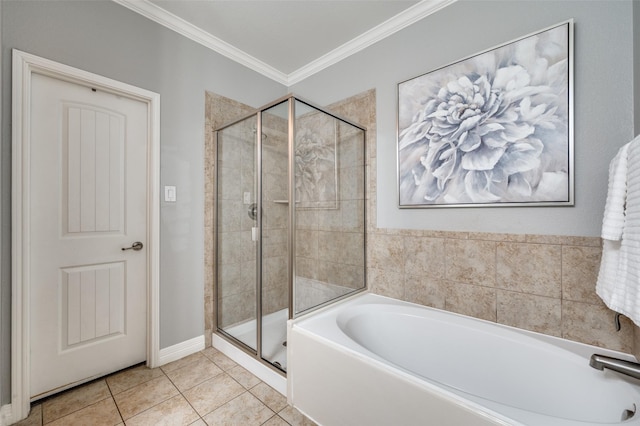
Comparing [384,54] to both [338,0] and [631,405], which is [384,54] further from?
[631,405]

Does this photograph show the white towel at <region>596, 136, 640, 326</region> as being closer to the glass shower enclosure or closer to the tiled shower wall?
the tiled shower wall

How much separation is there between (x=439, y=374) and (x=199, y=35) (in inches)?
119

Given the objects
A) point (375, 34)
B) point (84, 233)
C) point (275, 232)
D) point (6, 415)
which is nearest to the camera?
point (6, 415)

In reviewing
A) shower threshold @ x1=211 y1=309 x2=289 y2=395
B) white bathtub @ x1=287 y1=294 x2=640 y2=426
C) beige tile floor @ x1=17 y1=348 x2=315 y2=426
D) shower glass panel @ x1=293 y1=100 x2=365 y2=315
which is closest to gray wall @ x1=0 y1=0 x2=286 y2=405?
beige tile floor @ x1=17 y1=348 x2=315 y2=426

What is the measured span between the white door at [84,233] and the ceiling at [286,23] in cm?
76

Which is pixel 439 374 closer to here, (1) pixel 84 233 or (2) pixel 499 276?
(2) pixel 499 276

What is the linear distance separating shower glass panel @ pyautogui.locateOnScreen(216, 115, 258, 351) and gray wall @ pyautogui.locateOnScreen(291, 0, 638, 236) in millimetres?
1025

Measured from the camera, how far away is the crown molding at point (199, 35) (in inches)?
71.6

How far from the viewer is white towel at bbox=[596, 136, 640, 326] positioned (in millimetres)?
868

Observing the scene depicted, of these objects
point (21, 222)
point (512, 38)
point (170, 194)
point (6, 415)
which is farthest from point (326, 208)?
point (6, 415)

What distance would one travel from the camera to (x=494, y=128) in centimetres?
154

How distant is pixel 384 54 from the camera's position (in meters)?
2.07

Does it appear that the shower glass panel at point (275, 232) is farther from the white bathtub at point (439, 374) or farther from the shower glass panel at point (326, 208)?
the white bathtub at point (439, 374)

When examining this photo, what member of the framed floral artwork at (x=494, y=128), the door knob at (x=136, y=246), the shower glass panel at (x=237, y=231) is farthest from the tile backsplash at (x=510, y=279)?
the door knob at (x=136, y=246)
